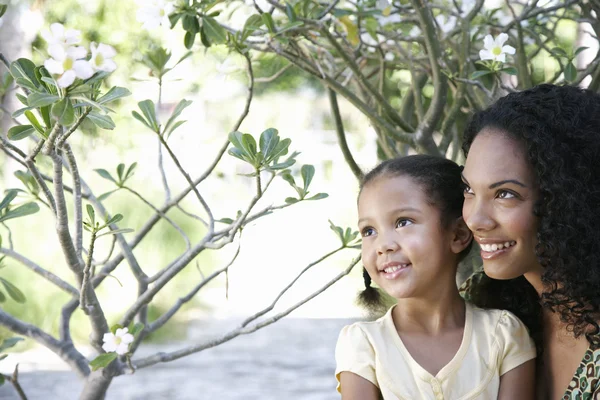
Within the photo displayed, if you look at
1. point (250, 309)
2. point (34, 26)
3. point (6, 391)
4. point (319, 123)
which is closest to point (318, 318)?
point (250, 309)

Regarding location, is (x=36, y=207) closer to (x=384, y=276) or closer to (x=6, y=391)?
(x=384, y=276)

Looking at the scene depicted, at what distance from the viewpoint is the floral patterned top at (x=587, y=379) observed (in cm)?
134

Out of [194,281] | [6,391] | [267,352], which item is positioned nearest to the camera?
[6,391]

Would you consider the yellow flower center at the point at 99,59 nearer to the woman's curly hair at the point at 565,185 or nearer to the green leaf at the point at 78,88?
the green leaf at the point at 78,88

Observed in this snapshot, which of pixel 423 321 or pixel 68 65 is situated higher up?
pixel 68 65

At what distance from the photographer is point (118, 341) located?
59.2 inches

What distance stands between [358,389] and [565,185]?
1.65 ft

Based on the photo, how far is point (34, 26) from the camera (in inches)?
270

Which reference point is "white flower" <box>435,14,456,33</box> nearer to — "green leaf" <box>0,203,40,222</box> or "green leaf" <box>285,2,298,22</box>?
"green leaf" <box>285,2,298,22</box>

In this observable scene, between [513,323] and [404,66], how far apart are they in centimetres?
120

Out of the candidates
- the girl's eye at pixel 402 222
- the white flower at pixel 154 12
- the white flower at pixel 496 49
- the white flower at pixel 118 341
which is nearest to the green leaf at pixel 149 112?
the white flower at pixel 154 12

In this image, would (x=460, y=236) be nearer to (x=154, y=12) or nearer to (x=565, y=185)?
(x=565, y=185)

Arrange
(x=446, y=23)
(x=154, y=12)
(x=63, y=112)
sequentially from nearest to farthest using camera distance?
(x=63, y=112), (x=154, y=12), (x=446, y=23)

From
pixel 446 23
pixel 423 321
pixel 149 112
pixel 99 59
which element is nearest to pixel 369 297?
pixel 423 321
